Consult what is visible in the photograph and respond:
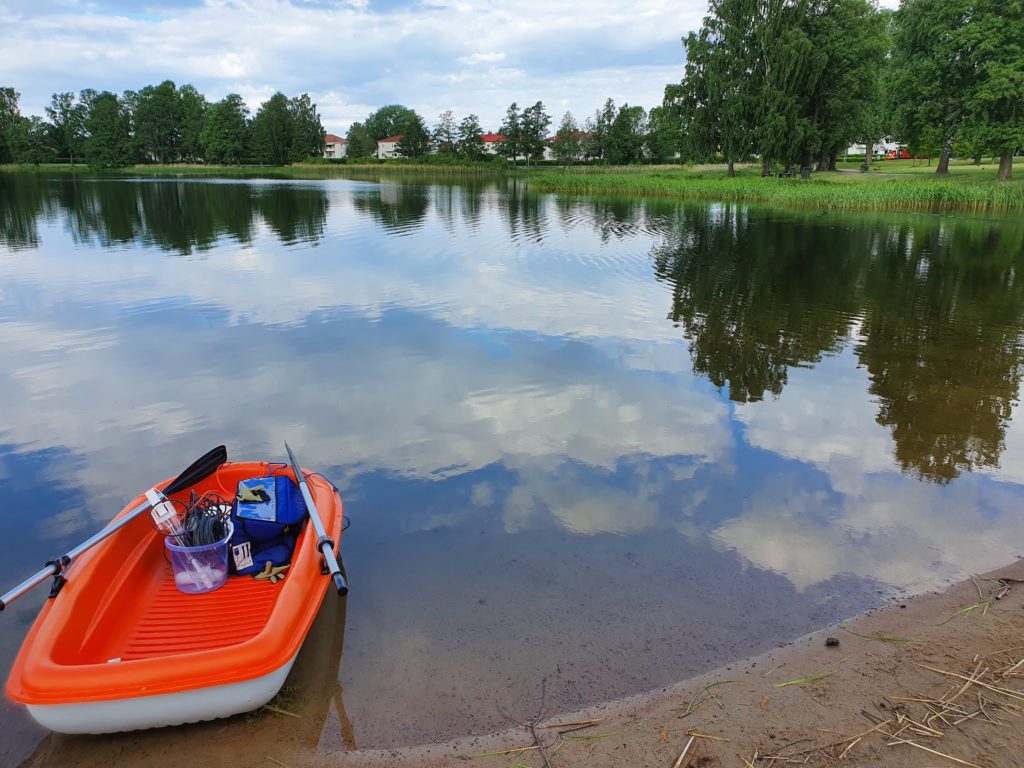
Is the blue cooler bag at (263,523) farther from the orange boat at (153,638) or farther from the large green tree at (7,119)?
the large green tree at (7,119)

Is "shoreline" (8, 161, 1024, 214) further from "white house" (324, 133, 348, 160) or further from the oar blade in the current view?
"white house" (324, 133, 348, 160)

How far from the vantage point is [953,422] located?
817 centimetres

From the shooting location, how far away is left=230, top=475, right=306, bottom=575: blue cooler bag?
4.77m

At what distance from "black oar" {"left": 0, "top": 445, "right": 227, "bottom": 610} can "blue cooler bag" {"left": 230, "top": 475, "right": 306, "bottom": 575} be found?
1.61 ft

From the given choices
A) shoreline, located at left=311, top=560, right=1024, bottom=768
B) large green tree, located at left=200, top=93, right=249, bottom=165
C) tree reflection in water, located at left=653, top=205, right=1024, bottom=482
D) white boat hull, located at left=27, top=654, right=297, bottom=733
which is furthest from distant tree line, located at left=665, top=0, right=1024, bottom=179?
large green tree, located at left=200, top=93, right=249, bottom=165

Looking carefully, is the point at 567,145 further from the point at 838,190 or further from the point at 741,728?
the point at 741,728

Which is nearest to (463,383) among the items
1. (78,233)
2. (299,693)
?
(299,693)

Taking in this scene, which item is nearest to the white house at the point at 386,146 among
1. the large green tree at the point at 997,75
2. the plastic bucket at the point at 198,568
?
the large green tree at the point at 997,75

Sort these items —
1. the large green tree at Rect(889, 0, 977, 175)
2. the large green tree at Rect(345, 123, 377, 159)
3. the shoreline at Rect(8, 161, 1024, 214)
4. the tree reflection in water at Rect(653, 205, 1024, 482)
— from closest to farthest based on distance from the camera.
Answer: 1. the tree reflection in water at Rect(653, 205, 1024, 482)
2. the shoreline at Rect(8, 161, 1024, 214)
3. the large green tree at Rect(889, 0, 977, 175)
4. the large green tree at Rect(345, 123, 377, 159)

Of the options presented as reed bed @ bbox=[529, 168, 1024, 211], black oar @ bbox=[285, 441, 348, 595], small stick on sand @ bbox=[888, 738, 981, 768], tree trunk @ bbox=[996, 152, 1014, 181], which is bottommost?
small stick on sand @ bbox=[888, 738, 981, 768]

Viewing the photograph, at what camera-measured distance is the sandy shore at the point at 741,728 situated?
135 inches

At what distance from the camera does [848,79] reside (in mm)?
43688

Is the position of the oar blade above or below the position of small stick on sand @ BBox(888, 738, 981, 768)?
above

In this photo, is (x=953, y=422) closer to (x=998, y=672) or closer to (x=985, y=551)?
(x=985, y=551)
